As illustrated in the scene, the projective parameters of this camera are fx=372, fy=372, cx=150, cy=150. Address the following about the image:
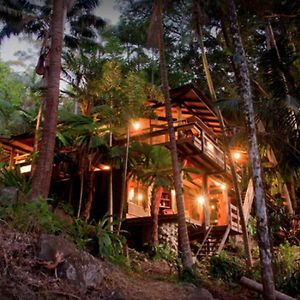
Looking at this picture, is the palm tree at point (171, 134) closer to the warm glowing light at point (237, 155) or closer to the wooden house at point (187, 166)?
the wooden house at point (187, 166)

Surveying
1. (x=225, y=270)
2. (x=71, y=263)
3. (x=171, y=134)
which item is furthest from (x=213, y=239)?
(x=71, y=263)

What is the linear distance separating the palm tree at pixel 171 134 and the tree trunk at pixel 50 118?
3434 millimetres

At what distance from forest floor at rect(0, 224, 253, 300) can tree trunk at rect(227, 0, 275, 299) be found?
1513 millimetres

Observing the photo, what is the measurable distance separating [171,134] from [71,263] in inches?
→ 231

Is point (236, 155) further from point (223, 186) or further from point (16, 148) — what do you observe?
point (16, 148)

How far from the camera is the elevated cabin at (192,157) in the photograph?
16.7 meters

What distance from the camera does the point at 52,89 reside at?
1040 centimetres

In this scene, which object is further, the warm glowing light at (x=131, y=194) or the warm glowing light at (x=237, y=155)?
the warm glowing light at (x=237, y=155)

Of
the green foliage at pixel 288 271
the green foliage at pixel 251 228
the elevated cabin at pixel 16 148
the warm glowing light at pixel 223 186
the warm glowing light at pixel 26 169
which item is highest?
the elevated cabin at pixel 16 148

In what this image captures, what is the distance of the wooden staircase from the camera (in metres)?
17.2

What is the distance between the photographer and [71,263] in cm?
727

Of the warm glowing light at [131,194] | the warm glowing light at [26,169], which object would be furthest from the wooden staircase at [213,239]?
the warm glowing light at [26,169]

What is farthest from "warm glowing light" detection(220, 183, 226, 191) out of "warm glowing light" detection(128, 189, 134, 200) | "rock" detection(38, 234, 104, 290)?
"rock" detection(38, 234, 104, 290)

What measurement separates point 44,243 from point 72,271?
773 millimetres
